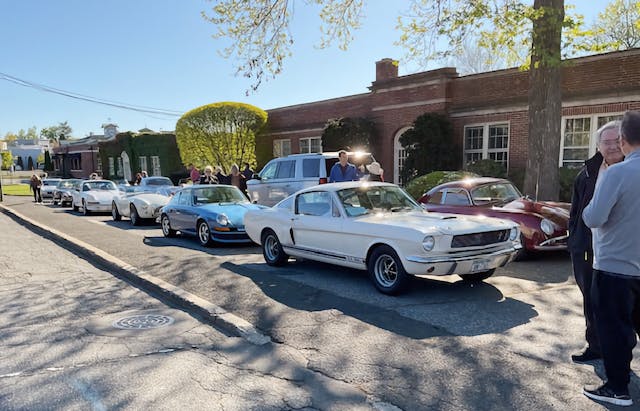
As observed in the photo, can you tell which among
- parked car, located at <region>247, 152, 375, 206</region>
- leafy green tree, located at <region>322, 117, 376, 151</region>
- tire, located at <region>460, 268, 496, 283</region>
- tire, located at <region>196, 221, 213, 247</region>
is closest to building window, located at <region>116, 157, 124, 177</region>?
leafy green tree, located at <region>322, 117, 376, 151</region>

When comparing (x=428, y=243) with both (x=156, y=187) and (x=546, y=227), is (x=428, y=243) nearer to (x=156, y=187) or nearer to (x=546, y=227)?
(x=546, y=227)

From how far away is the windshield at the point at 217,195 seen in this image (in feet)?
36.3

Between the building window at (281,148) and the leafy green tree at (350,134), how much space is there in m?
5.76

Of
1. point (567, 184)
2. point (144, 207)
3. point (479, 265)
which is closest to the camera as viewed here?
point (479, 265)

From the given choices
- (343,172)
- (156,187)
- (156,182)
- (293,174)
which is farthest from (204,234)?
(156,182)

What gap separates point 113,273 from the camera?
7.70m

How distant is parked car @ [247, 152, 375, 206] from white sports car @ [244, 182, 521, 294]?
13.9ft

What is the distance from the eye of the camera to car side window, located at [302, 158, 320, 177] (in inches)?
483

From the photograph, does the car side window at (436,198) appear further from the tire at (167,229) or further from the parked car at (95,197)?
the parked car at (95,197)

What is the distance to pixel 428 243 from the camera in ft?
18.0

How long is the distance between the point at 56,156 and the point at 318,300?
2548 inches

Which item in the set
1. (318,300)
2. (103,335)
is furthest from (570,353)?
(103,335)

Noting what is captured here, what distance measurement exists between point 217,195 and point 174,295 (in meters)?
5.48

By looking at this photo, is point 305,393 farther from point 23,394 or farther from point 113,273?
point 113,273
